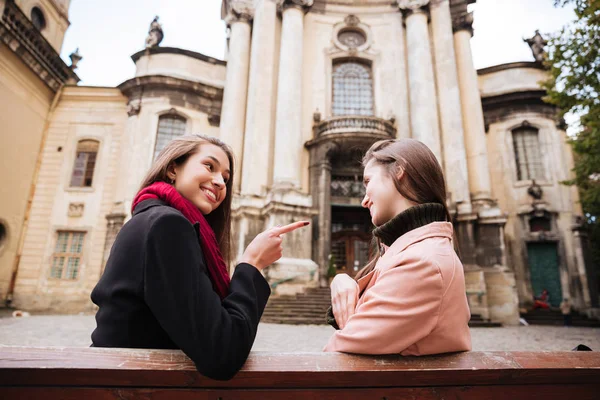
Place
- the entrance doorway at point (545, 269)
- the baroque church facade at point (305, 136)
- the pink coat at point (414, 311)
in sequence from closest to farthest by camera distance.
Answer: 1. the pink coat at point (414, 311)
2. the baroque church facade at point (305, 136)
3. the entrance doorway at point (545, 269)

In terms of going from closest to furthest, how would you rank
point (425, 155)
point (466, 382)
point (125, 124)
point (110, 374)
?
point (110, 374), point (466, 382), point (425, 155), point (125, 124)

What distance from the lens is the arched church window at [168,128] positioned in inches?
664

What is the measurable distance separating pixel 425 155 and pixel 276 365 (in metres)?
1.03

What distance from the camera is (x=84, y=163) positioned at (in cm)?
1722

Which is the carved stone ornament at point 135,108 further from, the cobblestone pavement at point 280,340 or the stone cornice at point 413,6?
the stone cornice at point 413,6

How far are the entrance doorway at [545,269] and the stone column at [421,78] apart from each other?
6353mm

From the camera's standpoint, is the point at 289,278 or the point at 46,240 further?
the point at 46,240

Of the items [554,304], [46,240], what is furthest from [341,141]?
[46,240]

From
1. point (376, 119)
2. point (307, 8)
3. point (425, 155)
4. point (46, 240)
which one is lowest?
point (425, 155)

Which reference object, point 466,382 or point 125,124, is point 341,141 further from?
point 466,382

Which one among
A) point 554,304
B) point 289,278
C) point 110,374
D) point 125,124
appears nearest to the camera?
point 110,374

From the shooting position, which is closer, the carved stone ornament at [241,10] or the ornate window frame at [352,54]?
the carved stone ornament at [241,10]

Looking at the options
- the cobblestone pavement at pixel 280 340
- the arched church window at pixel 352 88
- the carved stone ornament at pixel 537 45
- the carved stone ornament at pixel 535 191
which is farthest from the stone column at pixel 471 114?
the cobblestone pavement at pixel 280 340

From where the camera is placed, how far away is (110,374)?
39.1 inches
